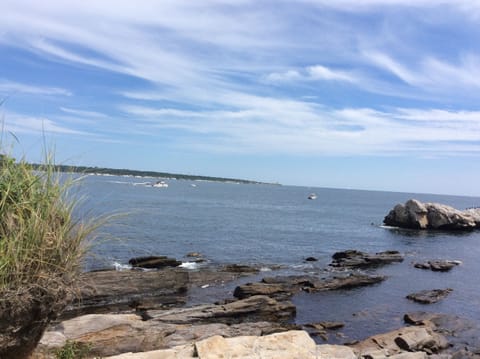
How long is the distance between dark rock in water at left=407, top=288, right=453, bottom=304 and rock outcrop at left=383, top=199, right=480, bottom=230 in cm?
4891

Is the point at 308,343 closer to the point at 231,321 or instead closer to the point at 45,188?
the point at 45,188

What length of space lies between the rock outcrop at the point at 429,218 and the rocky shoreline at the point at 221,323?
1732 inches

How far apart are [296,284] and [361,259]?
1480 centimetres

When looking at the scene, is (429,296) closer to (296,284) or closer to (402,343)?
(296,284)

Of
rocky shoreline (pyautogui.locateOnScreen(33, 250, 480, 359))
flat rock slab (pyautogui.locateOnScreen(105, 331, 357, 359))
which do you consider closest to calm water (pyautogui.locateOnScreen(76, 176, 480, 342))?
rocky shoreline (pyautogui.locateOnScreen(33, 250, 480, 359))

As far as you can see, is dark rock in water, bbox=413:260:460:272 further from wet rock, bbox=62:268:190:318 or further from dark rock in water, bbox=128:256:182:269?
wet rock, bbox=62:268:190:318

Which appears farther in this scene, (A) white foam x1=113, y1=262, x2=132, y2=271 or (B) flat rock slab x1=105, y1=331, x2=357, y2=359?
(A) white foam x1=113, y1=262, x2=132, y2=271

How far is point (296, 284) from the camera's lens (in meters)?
32.6

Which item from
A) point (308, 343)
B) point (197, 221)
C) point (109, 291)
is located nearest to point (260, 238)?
point (197, 221)

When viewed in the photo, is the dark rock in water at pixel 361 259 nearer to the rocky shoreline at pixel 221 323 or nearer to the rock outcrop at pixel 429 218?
the rocky shoreline at pixel 221 323

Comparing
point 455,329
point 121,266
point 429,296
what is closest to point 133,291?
point 121,266

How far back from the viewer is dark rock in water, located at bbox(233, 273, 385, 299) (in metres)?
29.0

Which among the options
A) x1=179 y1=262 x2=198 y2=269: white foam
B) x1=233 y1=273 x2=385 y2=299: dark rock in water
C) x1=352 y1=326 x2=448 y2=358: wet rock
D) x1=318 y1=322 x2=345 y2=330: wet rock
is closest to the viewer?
x1=352 y1=326 x2=448 y2=358: wet rock

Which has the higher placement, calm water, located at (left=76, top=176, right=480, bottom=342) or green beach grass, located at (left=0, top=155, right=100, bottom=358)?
green beach grass, located at (left=0, top=155, right=100, bottom=358)
